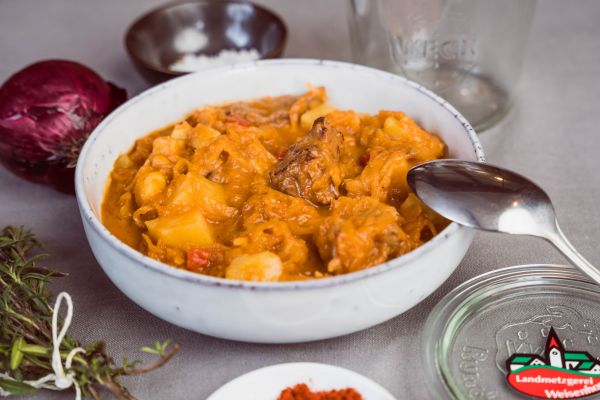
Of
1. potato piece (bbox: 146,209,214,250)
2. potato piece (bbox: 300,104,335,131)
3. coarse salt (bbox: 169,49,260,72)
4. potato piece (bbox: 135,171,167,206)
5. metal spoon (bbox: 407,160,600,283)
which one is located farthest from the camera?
coarse salt (bbox: 169,49,260,72)

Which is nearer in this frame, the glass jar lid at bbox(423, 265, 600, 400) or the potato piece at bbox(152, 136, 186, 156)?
the glass jar lid at bbox(423, 265, 600, 400)

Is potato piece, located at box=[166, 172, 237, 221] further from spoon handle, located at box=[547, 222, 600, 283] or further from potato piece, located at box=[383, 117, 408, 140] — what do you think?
spoon handle, located at box=[547, 222, 600, 283]

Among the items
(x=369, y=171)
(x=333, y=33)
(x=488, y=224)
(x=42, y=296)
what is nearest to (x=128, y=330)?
(x=42, y=296)

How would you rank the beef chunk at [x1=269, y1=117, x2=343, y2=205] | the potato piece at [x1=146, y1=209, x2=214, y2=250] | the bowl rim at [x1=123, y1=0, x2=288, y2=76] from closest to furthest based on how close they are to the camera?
the potato piece at [x1=146, y1=209, x2=214, y2=250], the beef chunk at [x1=269, y1=117, x2=343, y2=205], the bowl rim at [x1=123, y1=0, x2=288, y2=76]

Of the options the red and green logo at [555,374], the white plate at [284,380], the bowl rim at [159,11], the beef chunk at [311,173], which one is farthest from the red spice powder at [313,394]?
the bowl rim at [159,11]

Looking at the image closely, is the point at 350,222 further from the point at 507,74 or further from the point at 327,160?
the point at 507,74

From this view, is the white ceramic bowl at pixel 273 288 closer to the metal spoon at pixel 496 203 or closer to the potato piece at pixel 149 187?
the metal spoon at pixel 496 203

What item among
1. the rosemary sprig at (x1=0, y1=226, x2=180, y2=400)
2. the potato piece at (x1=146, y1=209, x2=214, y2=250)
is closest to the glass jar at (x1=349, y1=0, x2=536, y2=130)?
the potato piece at (x1=146, y1=209, x2=214, y2=250)

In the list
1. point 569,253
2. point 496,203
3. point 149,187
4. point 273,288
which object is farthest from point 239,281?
point 569,253
